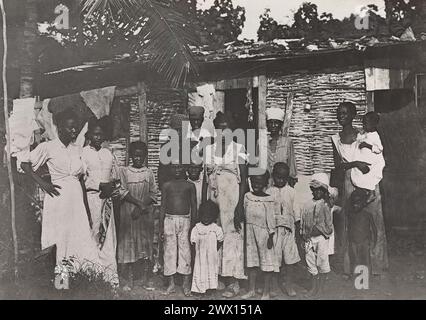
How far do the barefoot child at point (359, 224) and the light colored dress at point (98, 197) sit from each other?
7.89 ft

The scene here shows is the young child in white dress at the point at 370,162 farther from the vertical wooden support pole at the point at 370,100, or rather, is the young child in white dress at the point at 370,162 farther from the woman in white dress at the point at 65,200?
the woman in white dress at the point at 65,200

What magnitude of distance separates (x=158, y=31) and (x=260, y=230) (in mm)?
2290

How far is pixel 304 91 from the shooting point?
631 centimetres

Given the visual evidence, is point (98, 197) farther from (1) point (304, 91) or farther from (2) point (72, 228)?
(1) point (304, 91)

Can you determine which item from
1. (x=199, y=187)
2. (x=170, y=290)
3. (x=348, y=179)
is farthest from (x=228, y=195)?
(x=348, y=179)

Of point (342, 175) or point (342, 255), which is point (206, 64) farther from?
point (342, 255)

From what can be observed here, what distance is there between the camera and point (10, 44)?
20.7 ft

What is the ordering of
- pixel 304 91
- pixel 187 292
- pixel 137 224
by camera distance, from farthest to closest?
1. pixel 304 91
2. pixel 137 224
3. pixel 187 292

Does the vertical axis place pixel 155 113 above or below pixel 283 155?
above

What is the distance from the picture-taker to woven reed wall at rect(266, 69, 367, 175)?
6.18 meters

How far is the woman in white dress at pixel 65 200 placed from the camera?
20.2ft

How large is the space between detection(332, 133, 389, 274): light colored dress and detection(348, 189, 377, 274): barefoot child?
0.13ft

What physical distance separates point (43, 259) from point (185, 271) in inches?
60.9

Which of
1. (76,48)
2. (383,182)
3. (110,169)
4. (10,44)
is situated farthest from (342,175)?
(10,44)
